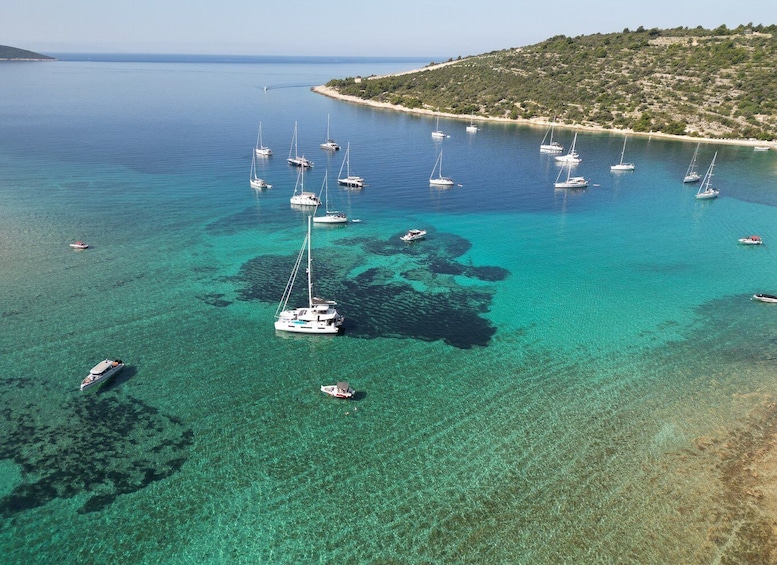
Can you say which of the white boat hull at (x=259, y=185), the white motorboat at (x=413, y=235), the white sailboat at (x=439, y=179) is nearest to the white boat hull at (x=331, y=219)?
the white motorboat at (x=413, y=235)

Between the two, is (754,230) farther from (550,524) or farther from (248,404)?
(248,404)

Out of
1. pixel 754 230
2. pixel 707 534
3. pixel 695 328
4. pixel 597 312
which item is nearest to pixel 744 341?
pixel 695 328

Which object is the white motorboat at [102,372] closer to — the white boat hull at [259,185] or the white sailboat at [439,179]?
the white boat hull at [259,185]

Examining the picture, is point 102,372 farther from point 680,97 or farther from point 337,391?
point 680,97

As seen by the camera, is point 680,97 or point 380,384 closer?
point 380,384

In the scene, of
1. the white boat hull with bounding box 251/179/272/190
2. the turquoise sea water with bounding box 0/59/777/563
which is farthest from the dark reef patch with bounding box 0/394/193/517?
the white boat hull with bounding box 251/179/272/190

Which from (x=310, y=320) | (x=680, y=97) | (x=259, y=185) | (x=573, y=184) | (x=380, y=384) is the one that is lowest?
(x=380, y=384)

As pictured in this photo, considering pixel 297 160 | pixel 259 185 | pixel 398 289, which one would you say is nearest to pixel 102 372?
pixel 398 289
